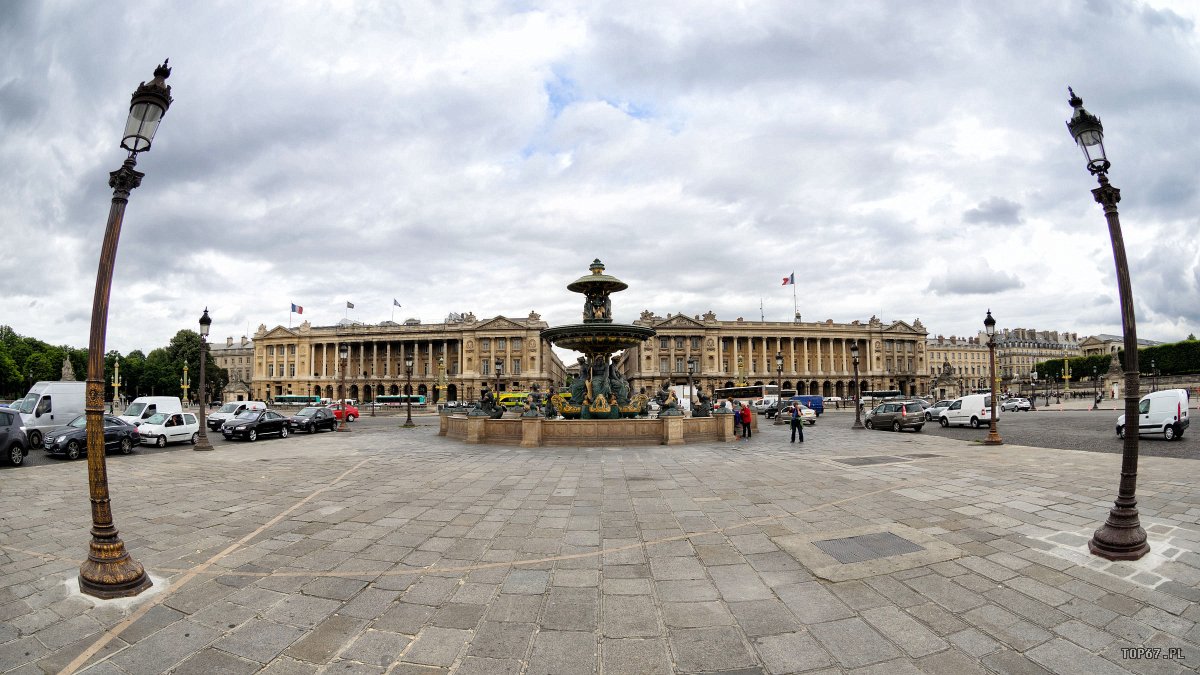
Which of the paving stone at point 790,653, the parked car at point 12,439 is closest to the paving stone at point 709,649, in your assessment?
the paving stone at point 790,653

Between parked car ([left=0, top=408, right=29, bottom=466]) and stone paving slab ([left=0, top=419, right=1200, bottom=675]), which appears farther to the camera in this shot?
parked car ([left=0, top=408, right=29, bottom=466])

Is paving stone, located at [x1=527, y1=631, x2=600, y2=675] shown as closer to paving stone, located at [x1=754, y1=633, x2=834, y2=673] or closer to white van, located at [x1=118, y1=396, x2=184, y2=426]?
paving stone, located at [x1=754, y1=633, x2=834, y2=673]

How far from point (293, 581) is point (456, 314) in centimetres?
12155

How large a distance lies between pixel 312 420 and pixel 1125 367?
31.2m

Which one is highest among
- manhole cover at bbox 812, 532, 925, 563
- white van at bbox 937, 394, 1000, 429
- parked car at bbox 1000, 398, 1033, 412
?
manhole cover at bbox 812, 532, 925, 563

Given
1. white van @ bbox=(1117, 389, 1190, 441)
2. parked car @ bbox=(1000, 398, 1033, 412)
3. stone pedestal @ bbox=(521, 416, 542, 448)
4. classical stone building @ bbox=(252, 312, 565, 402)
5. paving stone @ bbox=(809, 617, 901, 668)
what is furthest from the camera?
classical stone building @ bbox=(252, 312, 565, 402)

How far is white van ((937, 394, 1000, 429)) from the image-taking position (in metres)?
28.3

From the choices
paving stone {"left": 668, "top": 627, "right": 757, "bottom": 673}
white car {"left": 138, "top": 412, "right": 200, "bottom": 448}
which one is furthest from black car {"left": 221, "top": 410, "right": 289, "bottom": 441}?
paving stone {"left": 668, "top": 627, "right": 757, "bottom": 673}

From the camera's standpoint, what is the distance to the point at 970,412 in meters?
28.6

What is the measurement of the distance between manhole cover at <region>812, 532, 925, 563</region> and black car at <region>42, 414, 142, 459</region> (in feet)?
60.5

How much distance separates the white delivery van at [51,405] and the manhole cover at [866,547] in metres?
26.5

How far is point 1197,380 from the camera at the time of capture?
6259 cm

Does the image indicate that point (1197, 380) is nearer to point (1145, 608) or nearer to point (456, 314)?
point (1145, 608)

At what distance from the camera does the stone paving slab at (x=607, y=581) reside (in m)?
3.86
